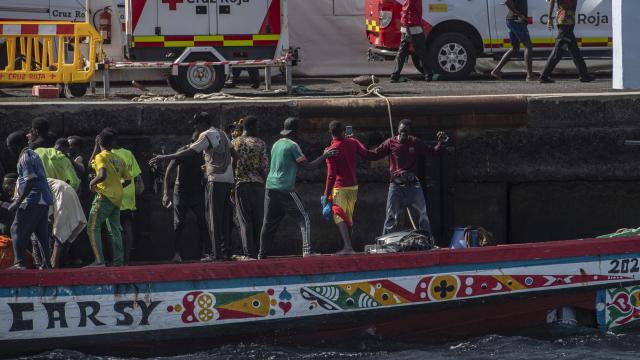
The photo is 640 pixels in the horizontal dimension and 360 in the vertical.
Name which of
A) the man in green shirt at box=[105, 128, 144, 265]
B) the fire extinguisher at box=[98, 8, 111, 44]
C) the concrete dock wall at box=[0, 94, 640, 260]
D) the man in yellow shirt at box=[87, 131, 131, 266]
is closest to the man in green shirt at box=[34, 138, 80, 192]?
the man in yellow shirt at box=[87, 131, 131, 266]

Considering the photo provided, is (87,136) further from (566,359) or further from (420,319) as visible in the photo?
(566,359)

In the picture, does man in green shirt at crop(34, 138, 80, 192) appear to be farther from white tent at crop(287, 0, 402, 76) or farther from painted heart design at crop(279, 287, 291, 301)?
white tent at crop(287, 0, 402, 76)

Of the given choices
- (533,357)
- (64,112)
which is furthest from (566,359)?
(64,112)

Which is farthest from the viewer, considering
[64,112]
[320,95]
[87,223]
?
[320,95]

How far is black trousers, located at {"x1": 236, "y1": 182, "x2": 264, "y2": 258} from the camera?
13602 millimetres

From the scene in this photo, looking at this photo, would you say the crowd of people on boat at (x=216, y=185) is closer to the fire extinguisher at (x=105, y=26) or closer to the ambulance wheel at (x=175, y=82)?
the ambulance wheel at (x=175, y=82)

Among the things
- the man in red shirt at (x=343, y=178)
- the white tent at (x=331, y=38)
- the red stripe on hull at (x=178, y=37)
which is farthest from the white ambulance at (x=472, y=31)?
the man in red shirt at (x=343, y=178)

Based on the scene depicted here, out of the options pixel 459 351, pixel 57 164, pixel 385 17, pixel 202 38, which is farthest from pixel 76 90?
pixel 459 351

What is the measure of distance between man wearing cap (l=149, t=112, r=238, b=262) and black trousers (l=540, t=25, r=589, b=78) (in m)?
5.76

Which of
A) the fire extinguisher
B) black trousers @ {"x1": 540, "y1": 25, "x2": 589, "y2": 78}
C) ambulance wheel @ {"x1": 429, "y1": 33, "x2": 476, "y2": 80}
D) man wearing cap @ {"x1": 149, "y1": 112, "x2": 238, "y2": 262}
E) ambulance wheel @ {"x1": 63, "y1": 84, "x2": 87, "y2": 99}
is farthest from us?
ambulance wheel @ {"x1": 429, "y1": 33, "x2": 476, "y2": 80}

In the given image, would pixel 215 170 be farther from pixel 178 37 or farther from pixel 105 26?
pixel 105 26

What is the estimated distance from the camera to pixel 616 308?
12.1m

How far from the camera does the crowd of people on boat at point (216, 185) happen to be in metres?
13.0

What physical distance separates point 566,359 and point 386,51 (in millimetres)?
8403
